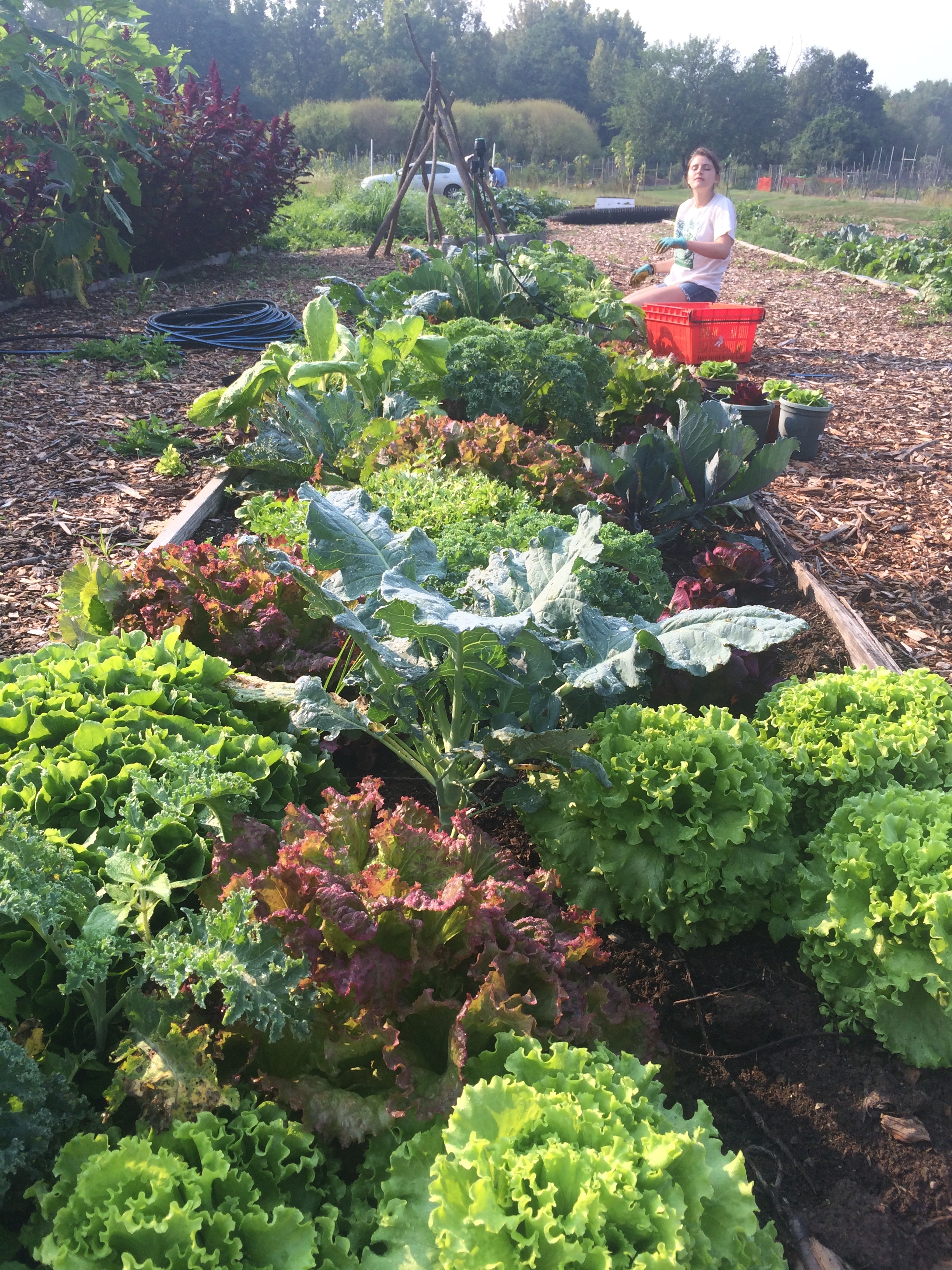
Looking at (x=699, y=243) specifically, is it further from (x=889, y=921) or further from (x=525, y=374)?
(x=889, y=921)

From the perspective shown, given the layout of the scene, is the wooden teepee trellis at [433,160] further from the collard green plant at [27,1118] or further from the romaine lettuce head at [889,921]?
the collard green plant at [27,1118]

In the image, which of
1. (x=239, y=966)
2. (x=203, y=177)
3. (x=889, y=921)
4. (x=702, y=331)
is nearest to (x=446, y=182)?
(x=203, y=177)

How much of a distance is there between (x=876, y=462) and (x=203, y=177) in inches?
368

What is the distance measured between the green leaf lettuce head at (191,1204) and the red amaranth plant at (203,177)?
10934 mm

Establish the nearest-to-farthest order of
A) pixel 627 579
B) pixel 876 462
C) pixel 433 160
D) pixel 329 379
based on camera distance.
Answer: pixel 627 579 → pixel 329 379 → pixel 876 462 → pixel 433 160

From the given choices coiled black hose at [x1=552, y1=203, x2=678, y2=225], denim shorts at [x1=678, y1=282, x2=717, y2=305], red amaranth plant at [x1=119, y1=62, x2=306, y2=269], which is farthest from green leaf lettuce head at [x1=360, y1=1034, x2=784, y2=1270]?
coiled black hose at [x1=552, y1=203, x2=678, y2=225]

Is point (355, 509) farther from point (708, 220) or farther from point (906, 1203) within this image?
point (708, 220)

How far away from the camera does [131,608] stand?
9.07 ft

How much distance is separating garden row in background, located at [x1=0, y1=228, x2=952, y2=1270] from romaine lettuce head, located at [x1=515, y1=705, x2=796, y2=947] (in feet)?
0.04

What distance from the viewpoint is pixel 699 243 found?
26.4ft

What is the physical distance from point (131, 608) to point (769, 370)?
26.0 feet

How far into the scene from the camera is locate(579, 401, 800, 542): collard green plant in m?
4.06

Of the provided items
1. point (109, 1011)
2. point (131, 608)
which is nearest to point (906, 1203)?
point (109, 1011)

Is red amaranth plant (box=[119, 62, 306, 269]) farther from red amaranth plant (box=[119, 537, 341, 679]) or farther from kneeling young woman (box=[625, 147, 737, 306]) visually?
red amaranth plant (box=[119, 537, 341, 679])
